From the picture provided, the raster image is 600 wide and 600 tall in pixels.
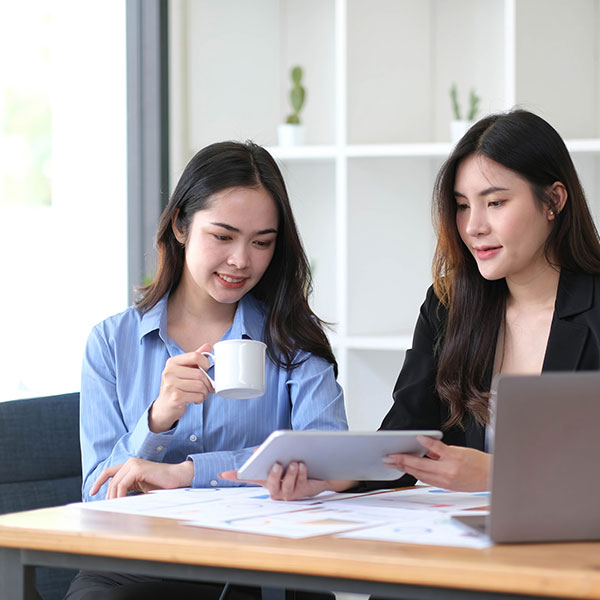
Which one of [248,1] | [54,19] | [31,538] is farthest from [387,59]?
[31,538]

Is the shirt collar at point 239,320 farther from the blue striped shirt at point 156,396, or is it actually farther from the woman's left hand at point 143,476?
the woman's left hand at point 143,476

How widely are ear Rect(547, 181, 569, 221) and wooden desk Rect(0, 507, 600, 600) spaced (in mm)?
1054

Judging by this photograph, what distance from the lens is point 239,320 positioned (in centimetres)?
210

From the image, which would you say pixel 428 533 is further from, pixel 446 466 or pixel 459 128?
pixel 459 128

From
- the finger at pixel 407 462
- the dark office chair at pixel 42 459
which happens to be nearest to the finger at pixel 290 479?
the finger at pixel 407 462

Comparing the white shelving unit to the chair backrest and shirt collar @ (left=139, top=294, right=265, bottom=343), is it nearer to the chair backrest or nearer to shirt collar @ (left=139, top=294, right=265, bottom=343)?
shirt collar @ (left=139, top=294, right=265, bottom=343)

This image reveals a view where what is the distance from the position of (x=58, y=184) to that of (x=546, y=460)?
2449 mm

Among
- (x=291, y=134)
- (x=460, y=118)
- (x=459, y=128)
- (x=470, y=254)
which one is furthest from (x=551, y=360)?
(x=291, y=134)

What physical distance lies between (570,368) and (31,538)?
45.6 inches

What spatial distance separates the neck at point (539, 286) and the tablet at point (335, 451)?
2.37 feet

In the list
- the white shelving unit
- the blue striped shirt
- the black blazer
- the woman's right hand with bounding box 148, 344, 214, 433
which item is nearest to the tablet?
the woman's right hand with bounding box 148, 344, 214, 433

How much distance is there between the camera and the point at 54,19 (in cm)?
322

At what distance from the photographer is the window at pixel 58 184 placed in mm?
3029

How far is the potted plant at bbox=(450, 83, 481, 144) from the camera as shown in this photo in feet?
10.5
